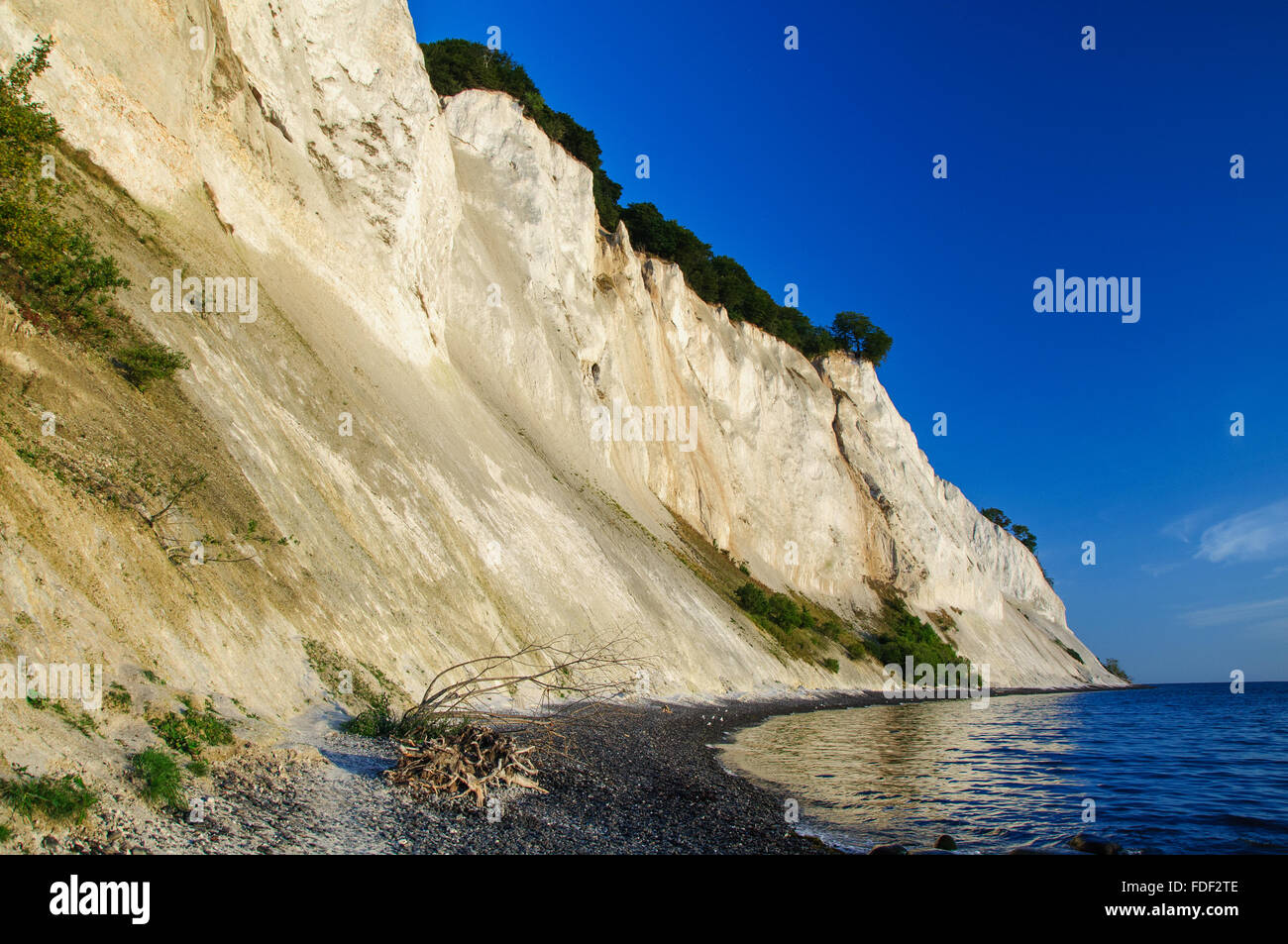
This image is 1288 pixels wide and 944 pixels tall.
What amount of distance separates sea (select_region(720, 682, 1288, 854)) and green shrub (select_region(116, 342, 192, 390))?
47.5 ft

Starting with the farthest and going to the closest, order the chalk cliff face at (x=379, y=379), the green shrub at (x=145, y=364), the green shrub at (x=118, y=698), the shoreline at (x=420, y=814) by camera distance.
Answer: the green shrub at (x=145, y=364) < the chalk cliff face at (x=379, y=379) < the green shrub at (x=118, y=698) < the shoreline at (x=420, y=814)

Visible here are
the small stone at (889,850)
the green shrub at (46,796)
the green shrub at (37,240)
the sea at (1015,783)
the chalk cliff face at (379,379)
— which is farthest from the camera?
the sea at (1015,783)

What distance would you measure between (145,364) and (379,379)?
1065cm

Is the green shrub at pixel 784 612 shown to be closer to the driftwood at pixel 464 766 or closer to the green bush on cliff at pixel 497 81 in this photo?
the green bush on cliff at pixel 497 81

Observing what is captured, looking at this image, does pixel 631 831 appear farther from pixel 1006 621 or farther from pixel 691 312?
pixel 1006 621

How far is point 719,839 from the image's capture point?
29.9 feet

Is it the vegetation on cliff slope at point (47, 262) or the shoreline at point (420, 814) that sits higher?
the vegetation on cliff slope at point (47, 262)

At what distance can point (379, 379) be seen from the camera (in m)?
24.5

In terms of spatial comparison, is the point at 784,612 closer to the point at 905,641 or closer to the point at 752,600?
the point at 752,600

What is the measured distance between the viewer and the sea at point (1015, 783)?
464 inches

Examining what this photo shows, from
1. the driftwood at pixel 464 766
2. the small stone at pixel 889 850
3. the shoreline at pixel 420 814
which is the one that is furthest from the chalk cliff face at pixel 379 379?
the small stone at pixel 889 850

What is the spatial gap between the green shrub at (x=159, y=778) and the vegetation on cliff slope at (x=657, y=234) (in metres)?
40.7
